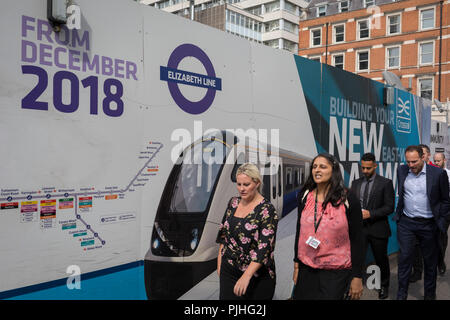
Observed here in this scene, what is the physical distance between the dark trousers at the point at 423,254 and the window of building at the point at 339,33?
42445 mm

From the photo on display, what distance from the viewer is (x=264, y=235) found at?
2.90 m

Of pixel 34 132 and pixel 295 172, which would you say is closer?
pixel 34 132

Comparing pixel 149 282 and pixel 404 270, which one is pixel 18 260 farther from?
pixel 404 270

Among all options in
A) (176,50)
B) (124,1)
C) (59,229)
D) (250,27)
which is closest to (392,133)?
(176,50)

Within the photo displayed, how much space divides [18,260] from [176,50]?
2.06 meters

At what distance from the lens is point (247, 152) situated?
4102 mm

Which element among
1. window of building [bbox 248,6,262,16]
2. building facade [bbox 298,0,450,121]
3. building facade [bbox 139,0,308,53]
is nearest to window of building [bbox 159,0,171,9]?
building facade [bbox 139,0,308,53]

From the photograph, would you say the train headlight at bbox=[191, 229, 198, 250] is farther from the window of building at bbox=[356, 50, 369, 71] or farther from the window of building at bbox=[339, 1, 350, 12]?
the window of building at bbox=[339, 1, 350, 12]

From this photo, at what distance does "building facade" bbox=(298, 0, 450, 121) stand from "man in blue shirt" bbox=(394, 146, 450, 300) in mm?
A: 31461

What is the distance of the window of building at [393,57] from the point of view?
39344mm

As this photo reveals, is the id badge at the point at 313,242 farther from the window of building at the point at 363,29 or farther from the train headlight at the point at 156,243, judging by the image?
the window of building at the point at 363,29

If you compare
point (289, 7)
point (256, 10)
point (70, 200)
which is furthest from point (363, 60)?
point (70, 200)

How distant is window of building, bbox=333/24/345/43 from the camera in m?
44.2

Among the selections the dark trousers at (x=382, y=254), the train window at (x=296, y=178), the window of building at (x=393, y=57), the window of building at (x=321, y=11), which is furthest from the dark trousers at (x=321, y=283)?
the window of building at (x=321, y=11)
